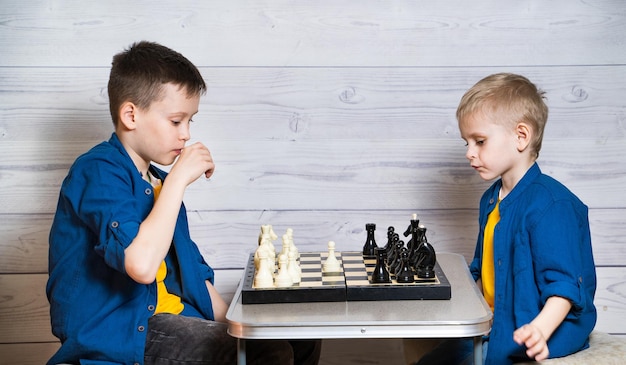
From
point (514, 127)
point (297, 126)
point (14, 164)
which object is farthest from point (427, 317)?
point (14, 164)

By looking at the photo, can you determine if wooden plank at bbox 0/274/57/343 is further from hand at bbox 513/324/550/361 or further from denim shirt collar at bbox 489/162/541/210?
hand at bbox 513/324/550/361

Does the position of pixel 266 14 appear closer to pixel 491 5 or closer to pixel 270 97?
pixel 270 97

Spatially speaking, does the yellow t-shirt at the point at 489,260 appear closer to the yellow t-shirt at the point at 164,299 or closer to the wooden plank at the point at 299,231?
the wooden plank at the point at 299,231

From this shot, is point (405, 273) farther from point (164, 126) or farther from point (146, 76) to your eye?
point (146, 76)

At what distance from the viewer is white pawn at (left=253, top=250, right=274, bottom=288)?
167 cm

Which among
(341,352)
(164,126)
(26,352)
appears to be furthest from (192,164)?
(26,352)

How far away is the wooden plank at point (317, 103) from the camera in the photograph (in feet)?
8.38

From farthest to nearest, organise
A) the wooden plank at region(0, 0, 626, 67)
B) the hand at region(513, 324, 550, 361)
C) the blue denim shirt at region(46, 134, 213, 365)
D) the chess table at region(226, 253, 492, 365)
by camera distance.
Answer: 1. the wooden plank at region(0, 0, 626, 67)
2. the blue denim shirt at region(46, 134, 213, 365)
3. the hand at region(513, 324, 550, 361)
4. the chess table at region(226, 253, 492, 365)

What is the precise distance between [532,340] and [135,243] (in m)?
0.87

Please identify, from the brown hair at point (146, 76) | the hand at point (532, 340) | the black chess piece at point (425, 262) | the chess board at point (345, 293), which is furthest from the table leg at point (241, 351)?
the brown hair at point (146, 76)

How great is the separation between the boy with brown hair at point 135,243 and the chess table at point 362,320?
0.67 feet

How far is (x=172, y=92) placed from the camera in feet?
6.29

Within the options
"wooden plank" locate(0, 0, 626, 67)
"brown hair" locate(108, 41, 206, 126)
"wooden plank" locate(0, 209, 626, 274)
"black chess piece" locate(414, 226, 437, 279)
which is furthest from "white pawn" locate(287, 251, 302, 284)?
"wooden plank" locate(0, 0, 626, 67)

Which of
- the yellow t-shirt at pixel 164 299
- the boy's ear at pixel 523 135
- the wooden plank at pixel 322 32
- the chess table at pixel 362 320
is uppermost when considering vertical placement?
the wooden plank at pixel 322 32
